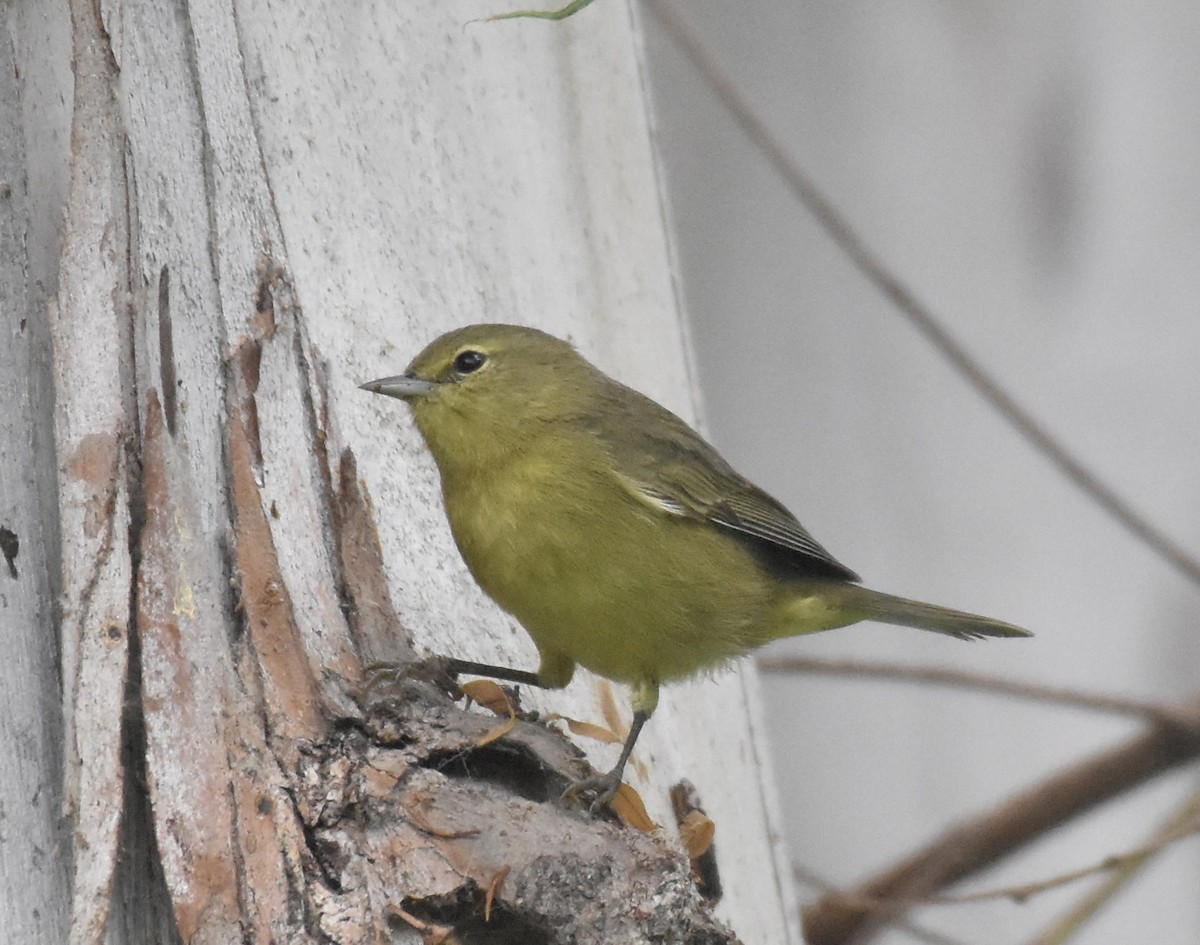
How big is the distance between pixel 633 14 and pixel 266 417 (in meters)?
1.77

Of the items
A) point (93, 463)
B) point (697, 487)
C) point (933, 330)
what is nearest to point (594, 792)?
point (93, 463)

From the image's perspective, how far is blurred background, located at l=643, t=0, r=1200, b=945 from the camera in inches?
233

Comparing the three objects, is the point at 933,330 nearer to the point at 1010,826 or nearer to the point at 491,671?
the point at 1010,826

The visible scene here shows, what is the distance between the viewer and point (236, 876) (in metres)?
1.98

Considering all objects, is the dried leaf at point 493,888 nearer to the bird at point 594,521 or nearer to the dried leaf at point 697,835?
the bird at point 594,521

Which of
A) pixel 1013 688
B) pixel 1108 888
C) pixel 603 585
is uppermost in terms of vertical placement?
pixel 603 585

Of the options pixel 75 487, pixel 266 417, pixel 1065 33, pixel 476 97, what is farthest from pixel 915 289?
pixel 75 487

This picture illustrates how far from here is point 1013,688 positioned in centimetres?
402

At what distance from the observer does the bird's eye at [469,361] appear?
3010mm

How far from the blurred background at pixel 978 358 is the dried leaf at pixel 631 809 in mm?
3425

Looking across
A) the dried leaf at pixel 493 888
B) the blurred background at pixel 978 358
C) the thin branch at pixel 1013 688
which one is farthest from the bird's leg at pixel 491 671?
the blurred background at pixel 978 358

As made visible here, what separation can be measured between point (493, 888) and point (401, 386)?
3.28 ft

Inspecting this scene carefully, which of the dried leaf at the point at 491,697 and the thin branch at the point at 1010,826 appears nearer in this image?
the dried leaf at the point at 491,697

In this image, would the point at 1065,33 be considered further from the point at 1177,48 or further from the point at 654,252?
the point at 654,252
